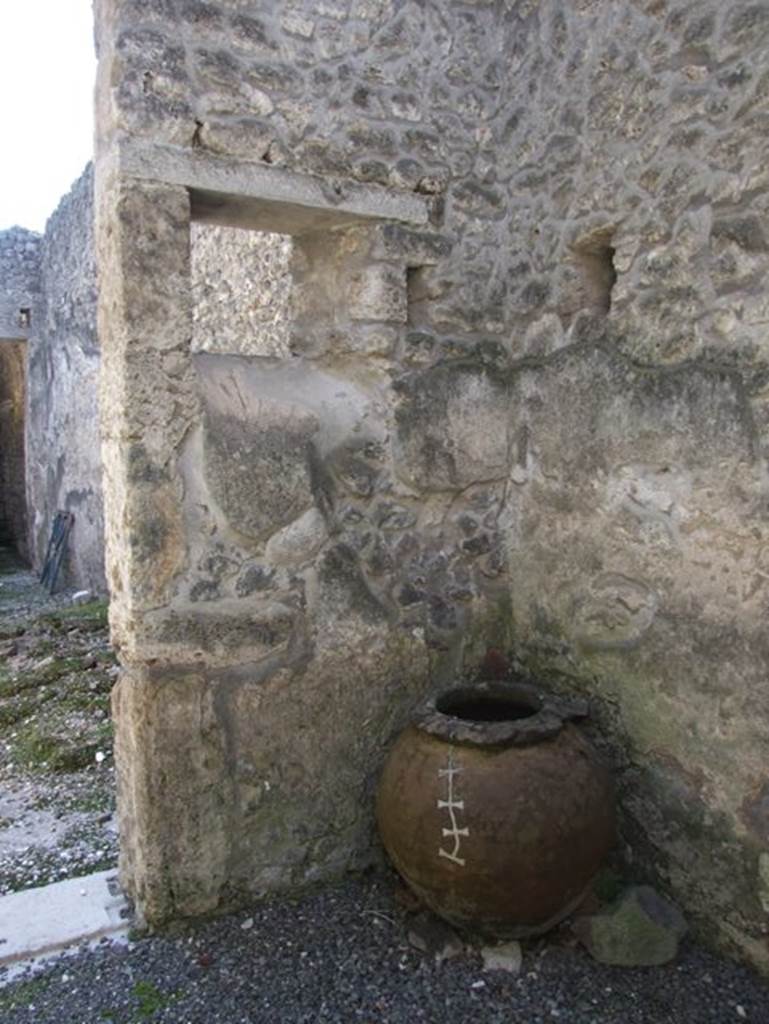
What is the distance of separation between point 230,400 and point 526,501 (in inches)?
42.1

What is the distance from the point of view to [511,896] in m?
2.32

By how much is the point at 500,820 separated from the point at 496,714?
1.90 ft

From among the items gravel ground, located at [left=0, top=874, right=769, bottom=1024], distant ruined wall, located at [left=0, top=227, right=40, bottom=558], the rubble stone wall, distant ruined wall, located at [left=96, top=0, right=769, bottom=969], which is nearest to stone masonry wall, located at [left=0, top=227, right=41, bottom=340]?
distant ruined wall, located at [left=0, top=227, right=40, bottom=558]

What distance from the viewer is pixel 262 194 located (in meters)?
2.60

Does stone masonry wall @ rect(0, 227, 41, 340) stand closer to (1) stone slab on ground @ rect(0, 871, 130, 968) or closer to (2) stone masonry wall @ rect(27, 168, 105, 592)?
(2) stone masonry wall @ rect(27, 168, 105, 592)

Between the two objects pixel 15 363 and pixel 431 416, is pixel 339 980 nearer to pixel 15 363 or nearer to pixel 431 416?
pixel 431 416

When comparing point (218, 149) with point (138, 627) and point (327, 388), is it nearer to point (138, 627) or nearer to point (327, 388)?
point (327, 388)

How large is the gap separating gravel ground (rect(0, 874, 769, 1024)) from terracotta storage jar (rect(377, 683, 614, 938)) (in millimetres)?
148

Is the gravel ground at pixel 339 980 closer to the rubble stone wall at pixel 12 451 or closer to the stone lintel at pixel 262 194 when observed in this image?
the stone lintel at pixel 262 194

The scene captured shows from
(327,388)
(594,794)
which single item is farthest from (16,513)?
(594,794)

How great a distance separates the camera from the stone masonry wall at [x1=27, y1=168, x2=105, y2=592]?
770 centimetres

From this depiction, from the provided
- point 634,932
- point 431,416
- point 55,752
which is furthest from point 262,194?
point 55,752

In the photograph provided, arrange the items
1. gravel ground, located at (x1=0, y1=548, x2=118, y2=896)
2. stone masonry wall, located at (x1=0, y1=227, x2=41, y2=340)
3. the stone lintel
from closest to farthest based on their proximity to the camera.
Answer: the stone lintel → gravel ground, located at (x1=0, y1=548, x2=118, y2=896) → stone masonry wall, located at (x1=0, y1=227, x2=41, y2=340)

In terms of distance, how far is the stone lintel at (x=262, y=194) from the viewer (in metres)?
2.45
